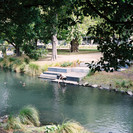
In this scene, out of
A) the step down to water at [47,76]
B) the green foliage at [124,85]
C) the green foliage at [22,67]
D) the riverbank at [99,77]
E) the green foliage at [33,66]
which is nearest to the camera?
the green foliage at [124,85]

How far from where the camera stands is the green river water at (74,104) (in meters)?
10.8

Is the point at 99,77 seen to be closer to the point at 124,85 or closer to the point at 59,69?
the point at 124,85

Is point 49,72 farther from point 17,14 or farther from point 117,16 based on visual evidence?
point 117,16

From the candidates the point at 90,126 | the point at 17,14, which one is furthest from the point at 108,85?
the point at 17,14

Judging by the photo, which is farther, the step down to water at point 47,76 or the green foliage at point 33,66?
the green foliage at point 33,66

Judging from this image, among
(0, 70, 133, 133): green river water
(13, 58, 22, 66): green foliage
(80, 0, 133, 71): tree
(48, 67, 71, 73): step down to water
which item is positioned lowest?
(0, 70, 133, 133): green river water

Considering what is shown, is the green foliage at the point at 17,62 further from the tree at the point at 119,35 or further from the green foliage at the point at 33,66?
the tree at the point at 119,35

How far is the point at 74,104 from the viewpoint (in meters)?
13.8

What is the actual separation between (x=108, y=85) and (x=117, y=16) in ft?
41.3

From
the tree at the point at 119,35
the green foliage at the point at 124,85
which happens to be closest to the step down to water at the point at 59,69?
the green foliage at the point at 124,85

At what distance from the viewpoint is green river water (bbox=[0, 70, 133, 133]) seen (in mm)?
10812

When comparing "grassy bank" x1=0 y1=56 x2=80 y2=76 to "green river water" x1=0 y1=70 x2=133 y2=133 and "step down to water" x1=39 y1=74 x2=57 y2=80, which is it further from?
"green river water" x1=0 y1=70 x2=133 y2=133

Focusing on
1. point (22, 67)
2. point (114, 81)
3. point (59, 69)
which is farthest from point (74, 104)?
point (22, 67)

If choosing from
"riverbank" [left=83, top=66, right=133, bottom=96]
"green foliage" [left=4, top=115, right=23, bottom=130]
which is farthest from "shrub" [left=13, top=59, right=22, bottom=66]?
"green foliage" [left=4, top=115, right=23, bottom=130]
